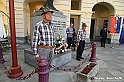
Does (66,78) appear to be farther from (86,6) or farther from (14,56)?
(86,6)

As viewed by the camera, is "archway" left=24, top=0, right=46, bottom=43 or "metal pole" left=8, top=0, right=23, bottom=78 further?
"archway" left=24, top=0, right=46, bottom=43

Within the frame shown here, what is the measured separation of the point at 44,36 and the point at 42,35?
47 mm

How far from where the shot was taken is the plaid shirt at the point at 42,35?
2008 millimetres

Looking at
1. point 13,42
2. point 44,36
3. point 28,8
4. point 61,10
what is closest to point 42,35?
point 44,36

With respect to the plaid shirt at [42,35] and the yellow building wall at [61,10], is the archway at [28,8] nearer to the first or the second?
the yellow building wall at [61,10]

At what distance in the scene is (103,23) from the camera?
41.3ft

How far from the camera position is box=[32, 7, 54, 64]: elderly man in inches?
79.0

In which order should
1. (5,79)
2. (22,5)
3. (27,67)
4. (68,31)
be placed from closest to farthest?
1. (5,79)
2. (27,67)
3. (68,31)
4. (22,5)

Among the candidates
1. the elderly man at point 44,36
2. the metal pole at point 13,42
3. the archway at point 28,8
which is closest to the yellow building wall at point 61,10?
the archway at point 28,8

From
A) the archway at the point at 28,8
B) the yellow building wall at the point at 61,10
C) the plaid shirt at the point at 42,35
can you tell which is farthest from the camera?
the archway at the point at 28,8

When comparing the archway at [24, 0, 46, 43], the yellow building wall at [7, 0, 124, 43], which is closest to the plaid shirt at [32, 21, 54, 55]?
the yellow building wall at [7, 0, 124, 43]

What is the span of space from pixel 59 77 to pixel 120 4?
411 inches

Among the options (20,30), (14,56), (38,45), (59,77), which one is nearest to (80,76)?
(59,77)

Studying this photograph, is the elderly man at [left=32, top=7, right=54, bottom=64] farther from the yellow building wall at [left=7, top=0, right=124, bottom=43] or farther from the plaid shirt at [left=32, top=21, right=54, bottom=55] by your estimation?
the yellow building wall at [left=7, top=0, right=124, bottom=43]
